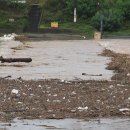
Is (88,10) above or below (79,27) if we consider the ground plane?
above

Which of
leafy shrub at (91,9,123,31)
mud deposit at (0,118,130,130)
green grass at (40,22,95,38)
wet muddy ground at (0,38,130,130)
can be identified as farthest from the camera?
leafy shrub at (91,9,123,31)

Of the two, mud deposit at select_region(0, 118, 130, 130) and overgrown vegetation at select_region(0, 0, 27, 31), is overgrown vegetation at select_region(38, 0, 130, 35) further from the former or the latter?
mud deposit at select_region(0, 118, 130, 130)

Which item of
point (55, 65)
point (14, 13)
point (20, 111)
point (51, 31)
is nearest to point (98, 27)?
point (51, 31)

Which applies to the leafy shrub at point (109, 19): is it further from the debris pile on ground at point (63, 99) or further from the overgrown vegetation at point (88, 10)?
the debris pile on ground at point (63, 99)

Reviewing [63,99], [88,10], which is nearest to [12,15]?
[88,10]

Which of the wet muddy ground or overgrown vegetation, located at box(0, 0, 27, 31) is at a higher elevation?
the wet muddy ground

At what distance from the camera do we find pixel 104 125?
8984 millimetres

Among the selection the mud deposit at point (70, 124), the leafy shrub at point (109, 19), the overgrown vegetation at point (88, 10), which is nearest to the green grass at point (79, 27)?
the overgrown vegetation at point (88, 10)

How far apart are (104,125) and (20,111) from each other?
1.80 metres

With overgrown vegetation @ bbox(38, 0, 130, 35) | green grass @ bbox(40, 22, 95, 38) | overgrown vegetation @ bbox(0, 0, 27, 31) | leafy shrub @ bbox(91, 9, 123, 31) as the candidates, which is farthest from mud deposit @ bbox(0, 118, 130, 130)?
overgrown vegetation @ bbox(0, 0, 27, 31)

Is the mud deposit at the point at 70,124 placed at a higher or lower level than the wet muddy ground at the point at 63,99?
higher

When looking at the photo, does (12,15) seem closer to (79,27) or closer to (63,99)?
(79,27)

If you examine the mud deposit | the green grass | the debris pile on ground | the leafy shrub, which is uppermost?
the mud deposit

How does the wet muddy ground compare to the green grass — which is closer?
the wet muddy ground
